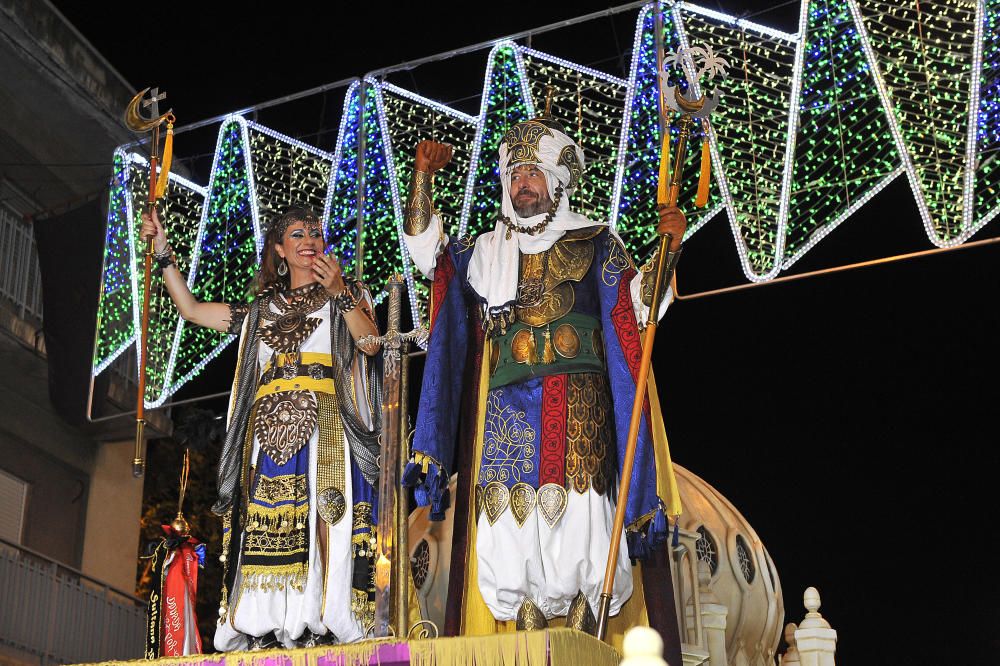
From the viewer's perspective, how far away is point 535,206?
6176 mm

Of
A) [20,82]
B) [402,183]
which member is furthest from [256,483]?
[20,82]

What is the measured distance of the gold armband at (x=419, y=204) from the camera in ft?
20.2

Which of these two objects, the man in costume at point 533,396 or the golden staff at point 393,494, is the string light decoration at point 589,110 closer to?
the man in costume at point 533,396

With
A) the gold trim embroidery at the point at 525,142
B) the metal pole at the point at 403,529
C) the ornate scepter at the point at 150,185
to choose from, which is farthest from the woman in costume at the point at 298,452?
the gold trim embroidery at the point at 525,142

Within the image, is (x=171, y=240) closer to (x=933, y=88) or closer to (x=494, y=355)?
(x=494, y=355)

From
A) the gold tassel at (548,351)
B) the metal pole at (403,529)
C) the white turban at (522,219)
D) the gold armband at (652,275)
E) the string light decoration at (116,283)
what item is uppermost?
the string light decoration at (116,283)

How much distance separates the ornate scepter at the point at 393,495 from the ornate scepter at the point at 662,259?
2.52 feet

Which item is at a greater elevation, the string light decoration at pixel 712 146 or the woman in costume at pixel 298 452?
the string light decoration at pixel 712 146

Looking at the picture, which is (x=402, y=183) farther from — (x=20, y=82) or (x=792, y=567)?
(x=792, y=567)

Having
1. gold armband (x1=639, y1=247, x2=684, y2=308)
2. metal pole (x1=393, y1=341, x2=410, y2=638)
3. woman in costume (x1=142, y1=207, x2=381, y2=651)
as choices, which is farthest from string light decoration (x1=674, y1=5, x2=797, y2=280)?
metal pole (x1=393, y1=341, x2=410, y2=638)

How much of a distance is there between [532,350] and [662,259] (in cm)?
65

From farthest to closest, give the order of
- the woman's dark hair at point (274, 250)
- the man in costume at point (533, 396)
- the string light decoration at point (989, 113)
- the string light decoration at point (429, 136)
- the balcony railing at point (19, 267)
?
the balcony railing at point (19, 267), the string light decoration at point (429, 136), the string light decoration at point (989, 113), the woman's dark hair at point (274, 250), the man in costume at point (533, 396)

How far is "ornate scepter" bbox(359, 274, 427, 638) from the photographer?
5441 millimetres

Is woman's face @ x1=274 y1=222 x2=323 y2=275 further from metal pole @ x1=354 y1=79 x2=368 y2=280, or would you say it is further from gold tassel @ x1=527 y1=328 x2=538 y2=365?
metal pole @ x1=354 y1=79 x2=368 y2=280
